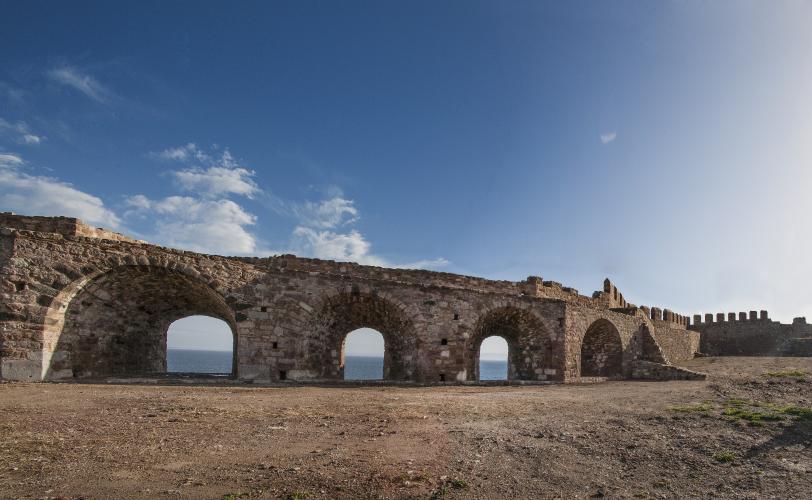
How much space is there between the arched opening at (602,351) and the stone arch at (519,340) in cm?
458

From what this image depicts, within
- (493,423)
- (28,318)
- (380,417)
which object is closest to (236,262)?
(28,318)

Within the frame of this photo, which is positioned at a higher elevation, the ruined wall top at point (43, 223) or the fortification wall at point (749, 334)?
the ruined wall top at point (43, 223)

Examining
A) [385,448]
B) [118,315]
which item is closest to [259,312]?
[118,315]

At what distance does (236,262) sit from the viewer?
14.7 m

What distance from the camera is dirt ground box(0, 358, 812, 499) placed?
15.1ft

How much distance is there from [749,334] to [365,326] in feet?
116

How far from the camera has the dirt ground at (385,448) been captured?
15.1 ft

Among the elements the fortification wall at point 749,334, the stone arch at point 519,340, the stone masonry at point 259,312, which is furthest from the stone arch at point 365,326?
the fortification wall at point 749,334

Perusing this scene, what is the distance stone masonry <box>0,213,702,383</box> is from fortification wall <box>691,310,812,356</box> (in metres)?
21.7

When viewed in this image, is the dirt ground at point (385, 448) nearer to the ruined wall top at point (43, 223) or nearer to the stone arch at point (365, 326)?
the ruined wall top at point (43, 223)

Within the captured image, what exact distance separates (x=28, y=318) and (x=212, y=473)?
1069cm

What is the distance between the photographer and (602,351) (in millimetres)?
23859

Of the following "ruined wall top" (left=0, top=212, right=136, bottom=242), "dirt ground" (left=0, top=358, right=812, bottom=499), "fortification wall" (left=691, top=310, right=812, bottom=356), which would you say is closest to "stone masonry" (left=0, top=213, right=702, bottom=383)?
"ruined wall top" (left=0, top=212, right=136, bottom=242)

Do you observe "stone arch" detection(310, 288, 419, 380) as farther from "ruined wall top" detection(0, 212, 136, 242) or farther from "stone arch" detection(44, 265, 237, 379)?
"ruined wall top" detection(0, 212, 136, 242)
